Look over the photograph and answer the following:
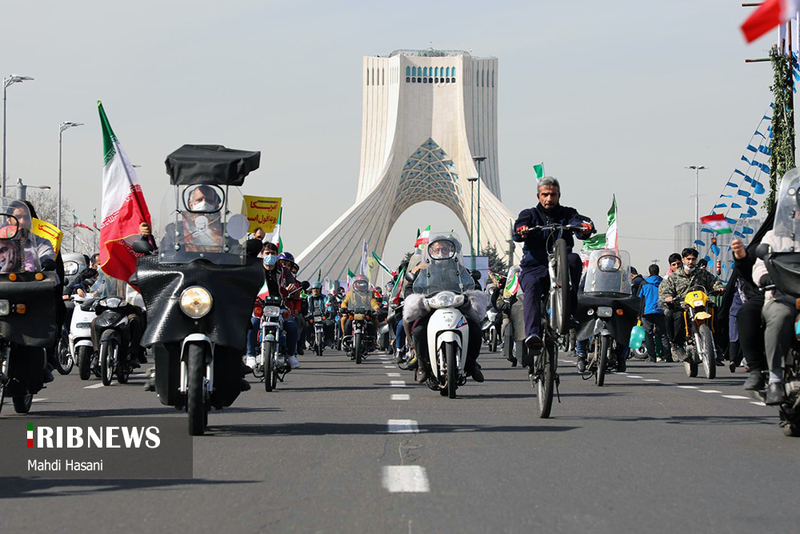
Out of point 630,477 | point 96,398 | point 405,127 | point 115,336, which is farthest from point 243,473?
point 405,127

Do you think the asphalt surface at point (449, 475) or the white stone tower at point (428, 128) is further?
the white stone tower at point (428, 128)

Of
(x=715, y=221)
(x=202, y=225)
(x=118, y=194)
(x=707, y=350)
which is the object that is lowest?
(x=707, y=350)

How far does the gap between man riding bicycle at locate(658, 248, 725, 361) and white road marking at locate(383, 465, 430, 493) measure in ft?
36.2

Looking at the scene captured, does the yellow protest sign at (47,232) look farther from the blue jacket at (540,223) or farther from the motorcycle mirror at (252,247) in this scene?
the blue jacket at (540,223)

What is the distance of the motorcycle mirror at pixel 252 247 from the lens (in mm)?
8430

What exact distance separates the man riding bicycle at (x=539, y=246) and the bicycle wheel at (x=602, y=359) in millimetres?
4691

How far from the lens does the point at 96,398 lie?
1196 centimetres

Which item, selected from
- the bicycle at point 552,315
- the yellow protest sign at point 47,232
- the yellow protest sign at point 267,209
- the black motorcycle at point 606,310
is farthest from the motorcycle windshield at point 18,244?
the yellow protest sign at point 267,209

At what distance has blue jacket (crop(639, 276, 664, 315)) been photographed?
72.7 feet

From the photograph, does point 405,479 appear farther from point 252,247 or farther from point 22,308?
point 22,308

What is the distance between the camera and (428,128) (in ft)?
367

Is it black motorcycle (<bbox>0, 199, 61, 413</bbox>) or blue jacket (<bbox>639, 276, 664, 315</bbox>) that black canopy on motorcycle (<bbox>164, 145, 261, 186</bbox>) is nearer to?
black motorcycle (<bbox>0, 199, 61, 413</bbox>)

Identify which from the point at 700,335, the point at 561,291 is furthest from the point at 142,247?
the point at 700,335

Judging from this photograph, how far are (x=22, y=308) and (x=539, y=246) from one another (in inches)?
157
